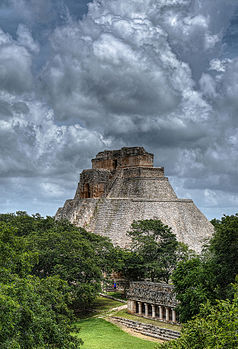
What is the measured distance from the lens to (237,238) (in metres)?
15.5

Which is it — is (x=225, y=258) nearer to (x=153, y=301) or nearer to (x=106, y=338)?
(x=106, y=338)

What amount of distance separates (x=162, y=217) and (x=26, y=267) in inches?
948

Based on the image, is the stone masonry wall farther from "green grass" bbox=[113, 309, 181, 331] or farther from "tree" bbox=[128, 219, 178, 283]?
"tree" bbox=[128, 219, 178, 283]

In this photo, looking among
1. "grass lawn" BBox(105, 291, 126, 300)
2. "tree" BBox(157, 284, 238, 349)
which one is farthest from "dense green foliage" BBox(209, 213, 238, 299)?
"grass lawn" BBox(105, 291, 126, 300)

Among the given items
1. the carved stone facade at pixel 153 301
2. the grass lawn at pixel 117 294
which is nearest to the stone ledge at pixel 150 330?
the carved stone facade at pixel 153 301

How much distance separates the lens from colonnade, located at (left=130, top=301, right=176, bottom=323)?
2186 cm

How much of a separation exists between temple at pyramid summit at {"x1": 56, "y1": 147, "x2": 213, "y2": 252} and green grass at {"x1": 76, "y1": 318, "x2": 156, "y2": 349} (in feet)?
43.6

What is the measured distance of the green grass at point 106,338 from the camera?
18034 mm

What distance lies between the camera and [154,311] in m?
22.8

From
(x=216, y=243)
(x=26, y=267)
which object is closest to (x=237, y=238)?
(x=216, y=243)

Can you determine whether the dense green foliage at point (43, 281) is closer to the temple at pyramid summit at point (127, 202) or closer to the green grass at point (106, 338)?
the green grass at point (106, 338)

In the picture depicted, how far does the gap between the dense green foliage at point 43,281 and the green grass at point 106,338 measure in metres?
1.70

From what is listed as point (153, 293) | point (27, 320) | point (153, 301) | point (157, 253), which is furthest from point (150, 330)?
point (27, 320)

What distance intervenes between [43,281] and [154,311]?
33.9ft
